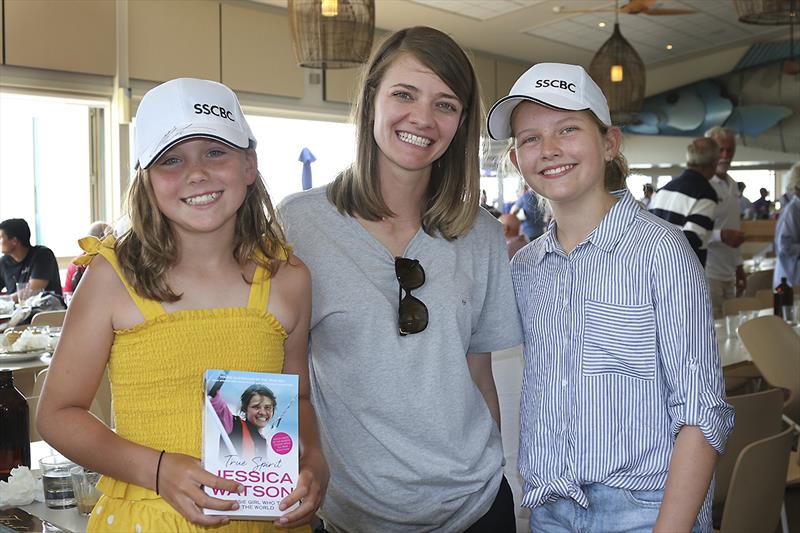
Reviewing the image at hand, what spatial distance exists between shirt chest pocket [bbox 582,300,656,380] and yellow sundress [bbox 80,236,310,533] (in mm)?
707

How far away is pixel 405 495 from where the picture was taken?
1672mm

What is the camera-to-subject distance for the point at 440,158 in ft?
6.51

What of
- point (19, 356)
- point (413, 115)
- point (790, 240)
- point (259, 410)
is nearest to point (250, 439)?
point (259, 410)

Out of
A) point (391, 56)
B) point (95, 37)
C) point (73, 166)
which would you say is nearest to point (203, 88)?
point (391, 56)

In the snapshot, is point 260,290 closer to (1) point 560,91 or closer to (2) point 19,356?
(1) point 560,91

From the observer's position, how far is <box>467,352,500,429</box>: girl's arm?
1.94 metres

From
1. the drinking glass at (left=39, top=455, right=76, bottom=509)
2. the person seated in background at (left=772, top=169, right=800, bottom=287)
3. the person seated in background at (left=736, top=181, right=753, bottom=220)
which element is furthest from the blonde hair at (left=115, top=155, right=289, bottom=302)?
the person seated in background at (left=736, top=181, right=753, bottom=220)

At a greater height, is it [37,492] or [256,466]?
[256,466]

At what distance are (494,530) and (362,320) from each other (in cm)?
54

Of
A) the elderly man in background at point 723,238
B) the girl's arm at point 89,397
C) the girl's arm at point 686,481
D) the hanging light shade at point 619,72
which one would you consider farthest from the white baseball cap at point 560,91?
the hanging light shade at point 619,72

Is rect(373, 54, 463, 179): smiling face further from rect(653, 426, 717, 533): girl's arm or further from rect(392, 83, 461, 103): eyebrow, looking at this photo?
rect(653, 426, 717, 533): girl's arm

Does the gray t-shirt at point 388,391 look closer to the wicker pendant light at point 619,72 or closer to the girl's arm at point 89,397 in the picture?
the girl's arm at point 89,397

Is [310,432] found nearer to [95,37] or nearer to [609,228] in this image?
[609,228]

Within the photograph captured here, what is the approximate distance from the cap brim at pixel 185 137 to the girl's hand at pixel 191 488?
509 mm
